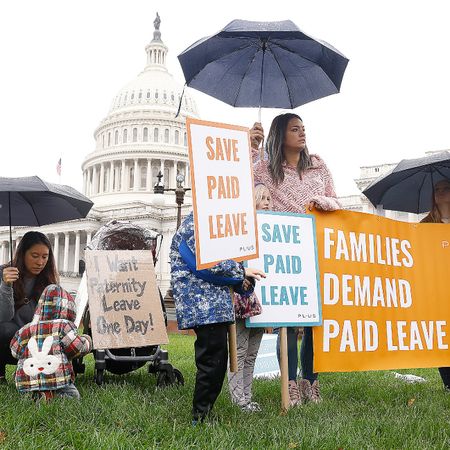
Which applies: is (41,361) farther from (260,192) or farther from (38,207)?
(38,207)

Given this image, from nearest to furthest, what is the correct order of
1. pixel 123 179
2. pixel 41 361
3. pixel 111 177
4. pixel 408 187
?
pixel 41 361 < pixel 408 187 < pixel 123 179 < pixel 111 177

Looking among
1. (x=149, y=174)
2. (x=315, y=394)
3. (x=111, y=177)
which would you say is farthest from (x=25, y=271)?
(x=111, y=177)

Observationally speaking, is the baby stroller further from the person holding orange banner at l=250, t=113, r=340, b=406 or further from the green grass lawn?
the person holding orange banner at l=250, t=113, r=340, b=406

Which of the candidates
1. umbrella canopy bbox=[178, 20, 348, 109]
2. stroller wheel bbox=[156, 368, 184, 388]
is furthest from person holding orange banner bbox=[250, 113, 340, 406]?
stroller wheel bbox=[156, 368, 184, 388]

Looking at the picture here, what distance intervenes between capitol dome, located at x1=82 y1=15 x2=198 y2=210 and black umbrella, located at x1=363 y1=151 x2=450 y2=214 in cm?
6343

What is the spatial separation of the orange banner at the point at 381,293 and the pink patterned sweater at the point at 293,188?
20 centimetres

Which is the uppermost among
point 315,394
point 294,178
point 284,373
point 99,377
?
point 294,178

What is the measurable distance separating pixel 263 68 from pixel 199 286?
2356mm

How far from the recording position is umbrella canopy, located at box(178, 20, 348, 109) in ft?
15.9

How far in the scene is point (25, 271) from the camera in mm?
5043

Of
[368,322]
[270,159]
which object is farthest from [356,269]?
[270,159]

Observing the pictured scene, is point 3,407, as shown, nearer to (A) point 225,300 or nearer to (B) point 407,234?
(A) point 225,300

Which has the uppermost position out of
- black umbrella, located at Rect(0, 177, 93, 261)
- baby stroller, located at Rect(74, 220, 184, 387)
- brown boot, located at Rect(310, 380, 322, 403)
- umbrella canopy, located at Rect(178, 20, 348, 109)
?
umbrella canopy, located at Rect(178, 20, 348, 109)

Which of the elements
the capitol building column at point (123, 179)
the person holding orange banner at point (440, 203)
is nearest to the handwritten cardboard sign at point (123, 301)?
the person holding orange banner at point (440, 203)
